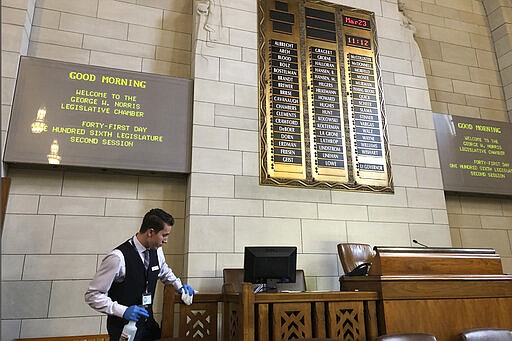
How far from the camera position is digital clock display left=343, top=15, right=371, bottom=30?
488cm

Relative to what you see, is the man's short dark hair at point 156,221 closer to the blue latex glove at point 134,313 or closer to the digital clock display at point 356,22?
the blue latex glove at point 134,313

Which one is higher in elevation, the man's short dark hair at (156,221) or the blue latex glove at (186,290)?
the man's short dark hair at (156,221)

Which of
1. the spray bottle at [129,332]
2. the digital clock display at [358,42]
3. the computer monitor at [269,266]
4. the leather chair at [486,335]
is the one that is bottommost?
the leather chair at [486,335]

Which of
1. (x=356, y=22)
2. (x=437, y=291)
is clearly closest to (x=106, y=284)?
(x=437, y=291)

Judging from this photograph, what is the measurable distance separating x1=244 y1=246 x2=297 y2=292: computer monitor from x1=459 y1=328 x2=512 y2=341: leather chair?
1246 mm

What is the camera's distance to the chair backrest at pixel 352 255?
3719 mm

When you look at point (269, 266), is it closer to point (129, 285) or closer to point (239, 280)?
point (239, 280)

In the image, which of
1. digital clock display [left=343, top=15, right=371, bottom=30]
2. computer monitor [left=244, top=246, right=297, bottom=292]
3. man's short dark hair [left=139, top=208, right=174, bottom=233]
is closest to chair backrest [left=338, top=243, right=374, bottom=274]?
computer monitor [left=244, top=246, right=297, bottom=292]

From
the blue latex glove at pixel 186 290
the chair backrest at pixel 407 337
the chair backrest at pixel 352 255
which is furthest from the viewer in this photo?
the chair backrest at pixel 352 255

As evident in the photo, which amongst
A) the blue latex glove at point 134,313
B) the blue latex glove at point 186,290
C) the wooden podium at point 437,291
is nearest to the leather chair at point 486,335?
the wooden podium at point 437,291

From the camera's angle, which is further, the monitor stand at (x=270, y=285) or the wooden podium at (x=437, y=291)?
the monitor stand at (x=270, y=285)

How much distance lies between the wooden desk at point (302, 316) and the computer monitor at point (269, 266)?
43 cm

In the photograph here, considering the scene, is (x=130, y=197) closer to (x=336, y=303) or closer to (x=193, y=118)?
(x=193, y=118)

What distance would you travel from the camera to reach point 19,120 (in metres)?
3.52
